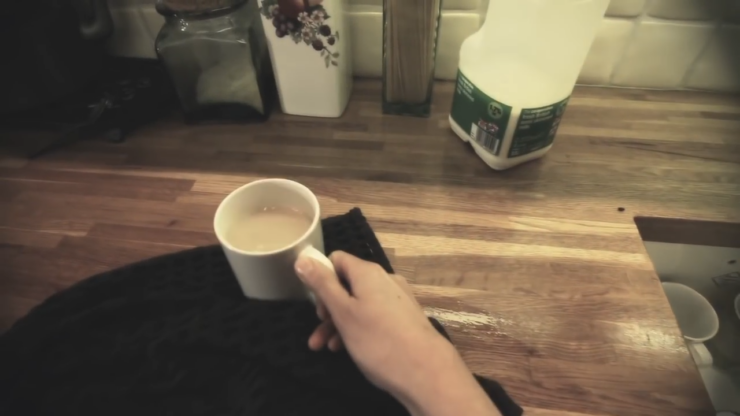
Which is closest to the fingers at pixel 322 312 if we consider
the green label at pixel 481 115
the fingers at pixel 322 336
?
the fingers at pixel 322 336

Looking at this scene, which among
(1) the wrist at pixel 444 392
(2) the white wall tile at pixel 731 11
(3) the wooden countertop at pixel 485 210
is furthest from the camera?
(2) the white wall tile at pixel 731 11

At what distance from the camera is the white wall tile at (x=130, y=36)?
0.81 metres

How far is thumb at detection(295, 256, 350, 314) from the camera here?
38 centimetres

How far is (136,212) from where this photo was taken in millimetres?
615

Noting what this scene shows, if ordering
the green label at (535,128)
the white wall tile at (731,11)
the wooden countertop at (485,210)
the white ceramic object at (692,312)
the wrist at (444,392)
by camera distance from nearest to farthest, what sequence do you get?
the wrist at (444,392) < the wooden countertop at (485,210) < the green label at (535,128) < the white wall tile at (731,11) < the white ceramic object at (692,312)

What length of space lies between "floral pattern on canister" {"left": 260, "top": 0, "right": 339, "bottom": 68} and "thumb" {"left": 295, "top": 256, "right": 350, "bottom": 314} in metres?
0.39

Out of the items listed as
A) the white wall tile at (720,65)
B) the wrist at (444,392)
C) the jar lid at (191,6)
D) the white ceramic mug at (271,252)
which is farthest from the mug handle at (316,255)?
the white wall tile at (720,65)

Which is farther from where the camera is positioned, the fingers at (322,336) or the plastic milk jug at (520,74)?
the plastic milk jug at (520,74)

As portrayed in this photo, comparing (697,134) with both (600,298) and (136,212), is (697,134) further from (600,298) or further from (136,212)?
(136,212)

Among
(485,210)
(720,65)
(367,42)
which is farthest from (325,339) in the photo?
(720,65)

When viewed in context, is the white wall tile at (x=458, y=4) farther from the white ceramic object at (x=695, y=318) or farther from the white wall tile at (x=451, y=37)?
the white ceramic object at (x=695, y=318)

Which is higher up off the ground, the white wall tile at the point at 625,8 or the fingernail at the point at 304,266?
the white wall tile at the point at 625,8

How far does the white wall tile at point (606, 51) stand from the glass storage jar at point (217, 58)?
52 centimetres

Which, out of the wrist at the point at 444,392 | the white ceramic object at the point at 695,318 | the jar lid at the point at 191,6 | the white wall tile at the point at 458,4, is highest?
the jar lid at the point at 191,6
